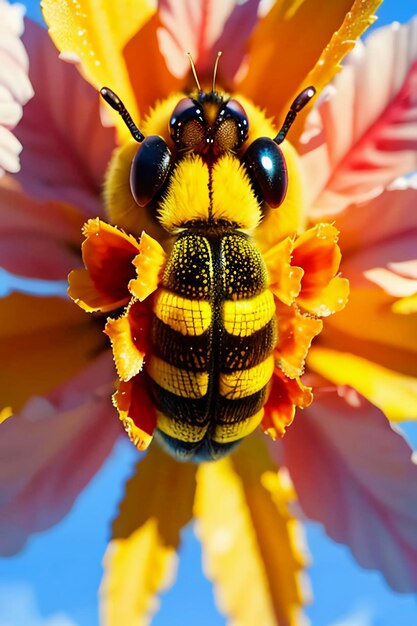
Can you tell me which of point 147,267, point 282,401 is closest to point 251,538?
point 282,401

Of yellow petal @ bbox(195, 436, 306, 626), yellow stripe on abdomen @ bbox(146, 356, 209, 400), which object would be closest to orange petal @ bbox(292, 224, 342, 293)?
yellow stripe on abdomen @ bbox(146, 356, 209, 400)

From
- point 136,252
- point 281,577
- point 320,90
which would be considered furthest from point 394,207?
point 281,577

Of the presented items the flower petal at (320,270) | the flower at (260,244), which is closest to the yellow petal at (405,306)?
the flower at (260,244)

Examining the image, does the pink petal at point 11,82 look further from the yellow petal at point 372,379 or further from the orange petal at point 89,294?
the yellow petal at point 372,379

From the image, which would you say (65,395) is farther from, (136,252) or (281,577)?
(281,577)

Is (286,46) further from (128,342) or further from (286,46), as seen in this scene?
(128,342)

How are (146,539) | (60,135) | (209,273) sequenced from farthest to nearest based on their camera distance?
(146,539) < (60,135) < (209,273)
